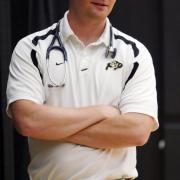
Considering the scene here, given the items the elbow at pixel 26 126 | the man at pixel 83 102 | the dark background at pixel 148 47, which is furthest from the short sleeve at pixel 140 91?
the dark background at pixel 148 47

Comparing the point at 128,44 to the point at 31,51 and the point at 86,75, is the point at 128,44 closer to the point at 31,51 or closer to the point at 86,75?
the point at 86,75

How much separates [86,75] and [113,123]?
8.9 inches

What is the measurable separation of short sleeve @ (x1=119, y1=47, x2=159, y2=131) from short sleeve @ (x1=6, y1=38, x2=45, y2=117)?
35 cm

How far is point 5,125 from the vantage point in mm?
3104

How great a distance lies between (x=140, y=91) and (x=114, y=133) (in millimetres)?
211

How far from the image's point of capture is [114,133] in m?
1.89

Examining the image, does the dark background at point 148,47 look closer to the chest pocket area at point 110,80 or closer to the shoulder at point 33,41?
the shoulder at point 33,41

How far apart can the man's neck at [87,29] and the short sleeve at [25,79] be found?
0.22 m

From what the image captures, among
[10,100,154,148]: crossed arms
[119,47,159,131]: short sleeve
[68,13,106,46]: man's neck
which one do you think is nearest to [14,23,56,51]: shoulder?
[68,13,106,46]: man's neck

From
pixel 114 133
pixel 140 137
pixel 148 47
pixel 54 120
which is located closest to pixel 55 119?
pixel 54 120

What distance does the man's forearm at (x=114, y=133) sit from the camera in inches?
74.3

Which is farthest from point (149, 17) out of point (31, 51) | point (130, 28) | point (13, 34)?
point (31, 51)

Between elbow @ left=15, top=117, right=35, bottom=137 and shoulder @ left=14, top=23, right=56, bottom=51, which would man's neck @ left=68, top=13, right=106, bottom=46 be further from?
elbow @ left=15, top=117, right=35, bottom=137

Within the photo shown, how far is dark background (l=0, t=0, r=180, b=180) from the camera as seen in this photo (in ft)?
10.0
